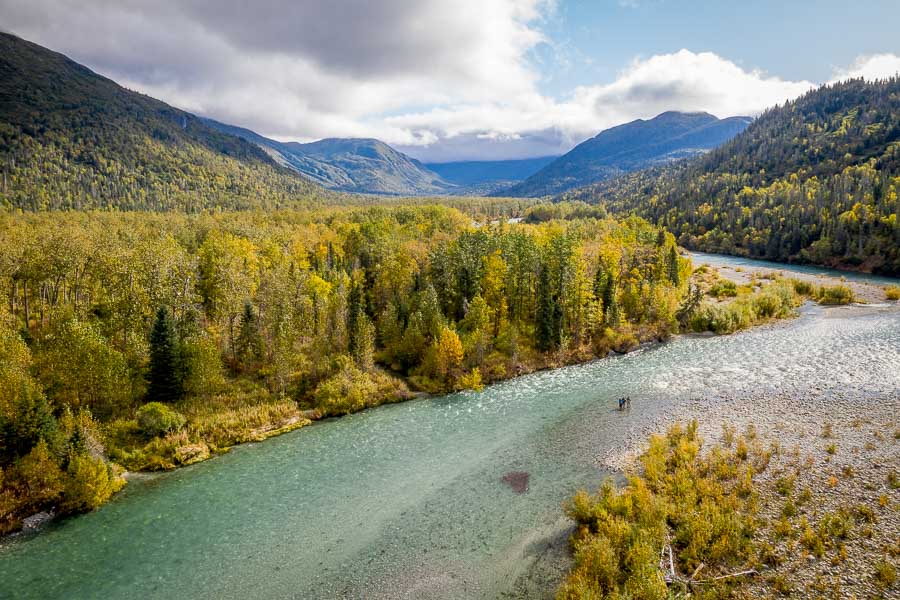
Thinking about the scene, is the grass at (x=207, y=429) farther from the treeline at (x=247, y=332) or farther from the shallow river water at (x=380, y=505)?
the shallow river water at (x=380, y=505)

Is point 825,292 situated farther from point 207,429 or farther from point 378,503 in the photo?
point 207,429

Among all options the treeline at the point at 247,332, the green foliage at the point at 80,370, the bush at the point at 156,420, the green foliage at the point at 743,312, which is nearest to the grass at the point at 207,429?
the treeline at the point at 247,332

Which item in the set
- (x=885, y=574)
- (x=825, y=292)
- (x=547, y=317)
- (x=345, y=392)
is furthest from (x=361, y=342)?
(x=825, y=292)

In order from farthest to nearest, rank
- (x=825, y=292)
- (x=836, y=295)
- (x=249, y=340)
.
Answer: (x=825, y=292) → (x=836, y=295) → (x=249, y=340)

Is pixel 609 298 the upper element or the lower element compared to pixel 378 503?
upper

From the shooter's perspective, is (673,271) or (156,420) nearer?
(156,420)

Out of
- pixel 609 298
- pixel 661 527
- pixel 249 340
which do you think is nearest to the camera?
pixel 661 527
